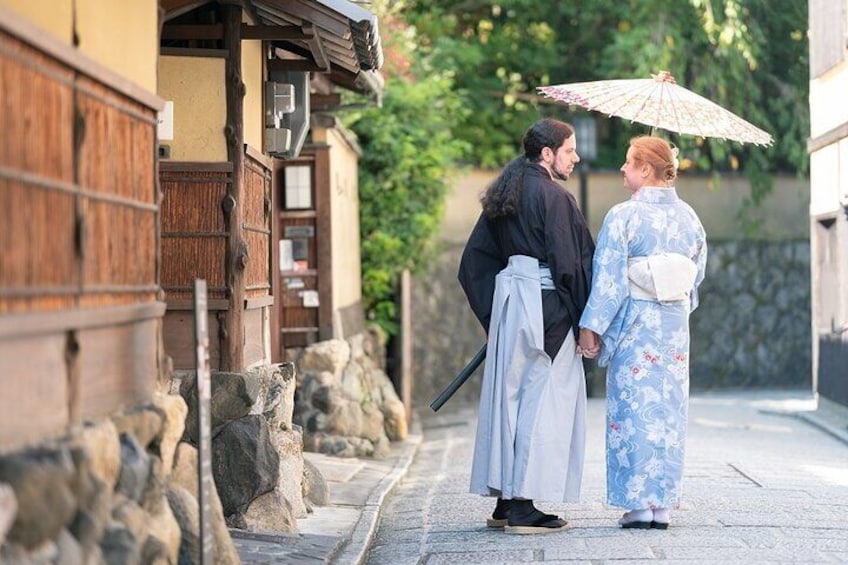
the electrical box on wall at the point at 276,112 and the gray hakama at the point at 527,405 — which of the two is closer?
the gray hakama at the point at 527,405

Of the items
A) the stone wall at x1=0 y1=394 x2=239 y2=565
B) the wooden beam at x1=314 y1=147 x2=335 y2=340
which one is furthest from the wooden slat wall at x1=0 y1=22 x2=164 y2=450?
the wooden beam at x1=314 y1=147 x2=335 y2=340

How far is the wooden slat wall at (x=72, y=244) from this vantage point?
5.09 m

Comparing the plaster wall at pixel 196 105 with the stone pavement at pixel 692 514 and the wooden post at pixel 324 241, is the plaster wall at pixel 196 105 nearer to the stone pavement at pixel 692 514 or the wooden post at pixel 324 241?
the stone pavement at pixel 692 514

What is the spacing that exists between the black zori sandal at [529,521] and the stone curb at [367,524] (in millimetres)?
841

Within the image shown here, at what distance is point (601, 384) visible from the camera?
81.9 ft

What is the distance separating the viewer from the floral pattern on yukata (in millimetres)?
Result: 8883

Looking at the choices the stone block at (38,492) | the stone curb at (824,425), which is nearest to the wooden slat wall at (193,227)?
the stone block at (38,492)

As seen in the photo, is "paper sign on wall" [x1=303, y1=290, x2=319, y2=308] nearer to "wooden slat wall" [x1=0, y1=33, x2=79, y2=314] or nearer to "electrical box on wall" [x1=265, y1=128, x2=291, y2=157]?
"electrical box on wall" [x1=265, y1=128, x2=291, y2=157]

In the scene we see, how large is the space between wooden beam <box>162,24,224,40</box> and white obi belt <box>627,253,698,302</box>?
291 cm

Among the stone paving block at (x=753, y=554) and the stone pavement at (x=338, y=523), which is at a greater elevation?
the stone paving block at (x=753, y=554)

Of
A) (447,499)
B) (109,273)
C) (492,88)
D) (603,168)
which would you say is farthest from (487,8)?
(109,273)

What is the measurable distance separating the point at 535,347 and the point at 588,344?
324 mm

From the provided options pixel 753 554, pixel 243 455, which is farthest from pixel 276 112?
pixel 753 554

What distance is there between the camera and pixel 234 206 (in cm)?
938
